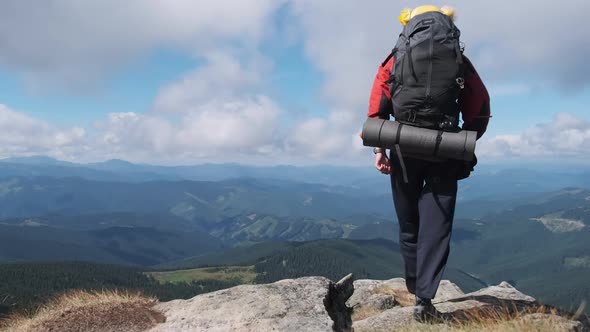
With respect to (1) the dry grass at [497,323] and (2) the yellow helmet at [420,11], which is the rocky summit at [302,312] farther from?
(2) the yellow helmet at [420,11]

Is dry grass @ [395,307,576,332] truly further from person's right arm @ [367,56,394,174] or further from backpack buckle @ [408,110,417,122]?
backpack buckle @ [408,110,417,122]

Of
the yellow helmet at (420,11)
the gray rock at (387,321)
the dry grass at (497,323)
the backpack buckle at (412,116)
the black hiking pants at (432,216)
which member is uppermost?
the yellow helmet at (420,11)

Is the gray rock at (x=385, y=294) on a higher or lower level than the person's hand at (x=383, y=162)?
lower

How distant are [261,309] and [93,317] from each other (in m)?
3.03

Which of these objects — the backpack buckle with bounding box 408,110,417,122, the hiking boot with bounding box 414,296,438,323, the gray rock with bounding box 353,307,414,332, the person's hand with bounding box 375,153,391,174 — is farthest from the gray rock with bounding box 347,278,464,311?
the backpack buckle with bounding box 408,110,417,122

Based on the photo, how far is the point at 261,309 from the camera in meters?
7.55

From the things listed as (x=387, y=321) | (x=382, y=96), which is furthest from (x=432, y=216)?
(x=387, y=321)

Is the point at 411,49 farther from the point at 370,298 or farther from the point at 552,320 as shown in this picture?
the point at 370,298

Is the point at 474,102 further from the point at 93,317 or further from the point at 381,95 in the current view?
the point at 93,317

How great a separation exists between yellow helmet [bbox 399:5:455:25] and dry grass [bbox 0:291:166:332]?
23.2 ft

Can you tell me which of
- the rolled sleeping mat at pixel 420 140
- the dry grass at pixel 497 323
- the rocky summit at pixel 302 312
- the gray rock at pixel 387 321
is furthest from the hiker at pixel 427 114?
the rocky summit at pixel 302 312

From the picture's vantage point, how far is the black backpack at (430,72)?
273 inches

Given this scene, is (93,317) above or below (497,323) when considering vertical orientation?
below

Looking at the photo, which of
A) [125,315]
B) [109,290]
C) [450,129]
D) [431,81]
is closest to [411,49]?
[431,81]
